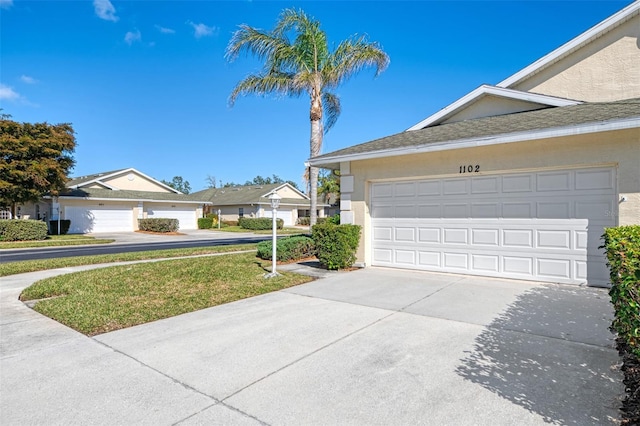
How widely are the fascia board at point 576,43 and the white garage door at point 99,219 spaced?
97.3 ft

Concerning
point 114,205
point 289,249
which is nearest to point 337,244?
point 289,249

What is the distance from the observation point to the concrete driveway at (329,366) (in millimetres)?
2793

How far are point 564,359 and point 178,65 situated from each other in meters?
19.7

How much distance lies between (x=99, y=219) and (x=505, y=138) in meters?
30.8

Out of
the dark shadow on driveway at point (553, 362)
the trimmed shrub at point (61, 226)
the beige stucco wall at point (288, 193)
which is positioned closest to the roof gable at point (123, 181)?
the trimmed shrub at point (61, 226)

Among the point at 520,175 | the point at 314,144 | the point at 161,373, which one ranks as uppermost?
the point at 314,144

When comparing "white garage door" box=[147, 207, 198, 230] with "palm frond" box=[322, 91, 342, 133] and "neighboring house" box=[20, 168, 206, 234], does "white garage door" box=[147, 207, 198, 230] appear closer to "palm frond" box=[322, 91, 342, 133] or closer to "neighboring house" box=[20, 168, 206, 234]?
"neighboring house" box=[20, 168, 206, 234]

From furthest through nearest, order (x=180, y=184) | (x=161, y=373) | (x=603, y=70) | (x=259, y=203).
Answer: (x=180, y=184)
(x=259, y=203)
(x=603, y=70)
(x=161, y=373)

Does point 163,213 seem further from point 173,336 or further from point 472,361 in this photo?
point 472,361

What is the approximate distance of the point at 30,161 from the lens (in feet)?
70.1

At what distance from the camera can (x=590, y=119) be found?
20.9 feet

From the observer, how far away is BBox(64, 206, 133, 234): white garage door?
88.5 ft

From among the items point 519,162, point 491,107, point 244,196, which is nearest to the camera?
point 519,162

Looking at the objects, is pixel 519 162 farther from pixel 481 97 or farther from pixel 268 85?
pixel 268 85
